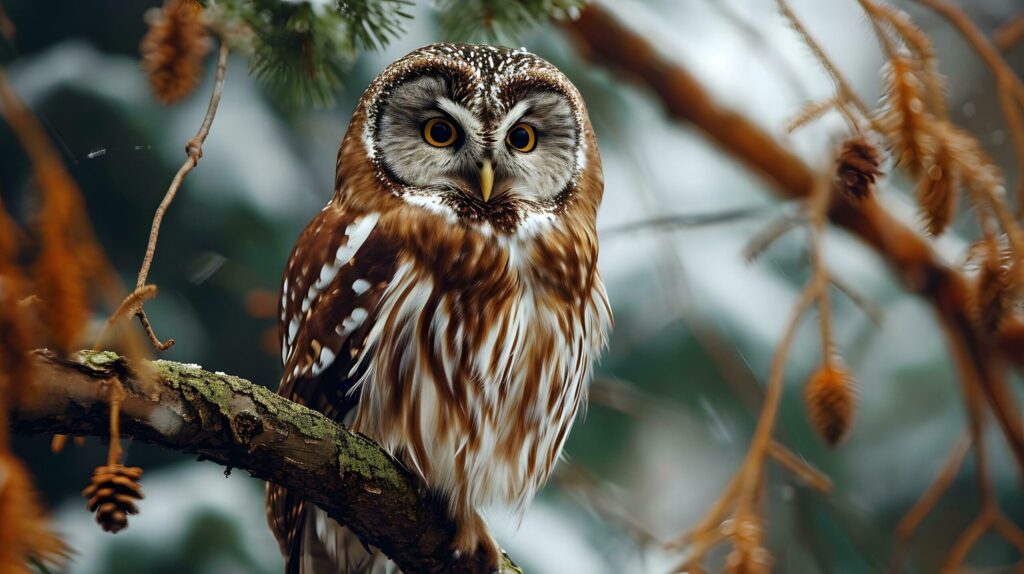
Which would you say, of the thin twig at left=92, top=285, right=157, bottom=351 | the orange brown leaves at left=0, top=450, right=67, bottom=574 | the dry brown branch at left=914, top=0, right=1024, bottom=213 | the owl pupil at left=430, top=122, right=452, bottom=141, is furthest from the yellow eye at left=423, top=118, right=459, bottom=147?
the orange brown leaves at left=0, top=450, right=67, bottom=574

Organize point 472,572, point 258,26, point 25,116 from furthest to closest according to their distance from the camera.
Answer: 1. point 472,572
2. point 258,26
3. point 25,116

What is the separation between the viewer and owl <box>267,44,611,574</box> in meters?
1.83

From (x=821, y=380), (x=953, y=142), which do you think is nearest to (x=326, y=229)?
(x=821, y=380)

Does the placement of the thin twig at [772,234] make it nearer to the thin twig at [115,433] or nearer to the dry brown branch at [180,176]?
the dry brown branch at [180,176]

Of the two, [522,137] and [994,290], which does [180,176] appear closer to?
[522,137]

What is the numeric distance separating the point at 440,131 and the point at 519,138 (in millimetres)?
154

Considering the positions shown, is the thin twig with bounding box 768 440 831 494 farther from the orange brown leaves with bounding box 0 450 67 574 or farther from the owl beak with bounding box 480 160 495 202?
the orange brown leaves with bounding box 0 450 67 574

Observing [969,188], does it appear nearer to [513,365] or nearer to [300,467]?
[513,365]

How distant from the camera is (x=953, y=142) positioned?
1639 millimetres

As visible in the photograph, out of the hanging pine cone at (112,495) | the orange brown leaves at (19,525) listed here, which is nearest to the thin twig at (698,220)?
the hanging pine cone at (112,495)

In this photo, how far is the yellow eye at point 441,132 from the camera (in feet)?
6.31

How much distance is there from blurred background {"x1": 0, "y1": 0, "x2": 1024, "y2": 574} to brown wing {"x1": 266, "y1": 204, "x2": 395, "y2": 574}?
86cm

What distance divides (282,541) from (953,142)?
144 centimetres

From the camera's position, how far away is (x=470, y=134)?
1.89 m
